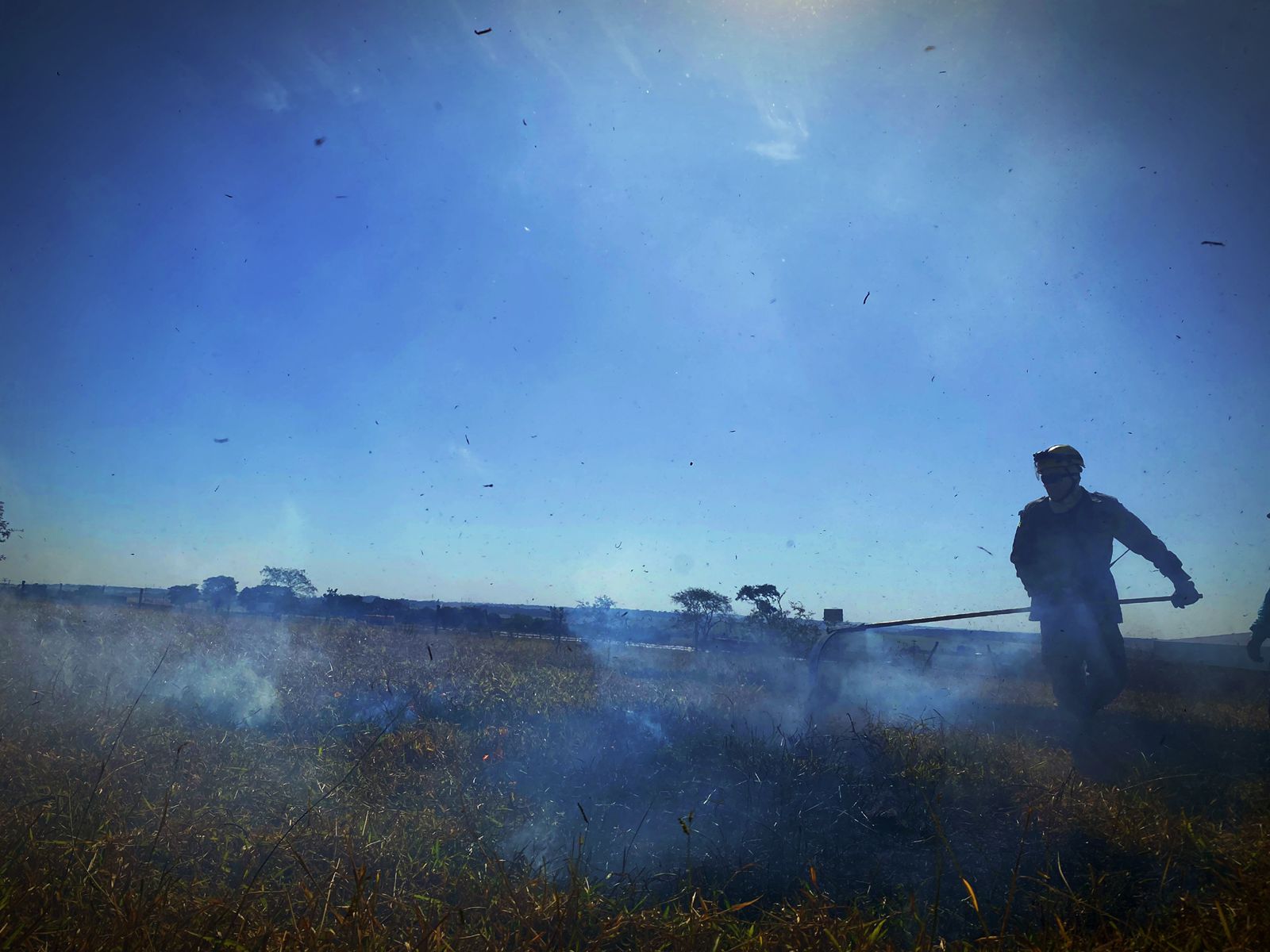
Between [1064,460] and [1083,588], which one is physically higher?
[1064,460]

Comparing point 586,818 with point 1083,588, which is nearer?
point 586,818

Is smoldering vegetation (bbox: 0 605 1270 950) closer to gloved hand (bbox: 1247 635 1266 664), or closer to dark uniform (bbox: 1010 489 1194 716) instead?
dark uniform (bbox: 1010 489 1194 716)

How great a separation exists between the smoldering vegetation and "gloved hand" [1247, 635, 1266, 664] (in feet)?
2.01

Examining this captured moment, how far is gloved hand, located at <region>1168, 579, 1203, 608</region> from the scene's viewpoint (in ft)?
17.0

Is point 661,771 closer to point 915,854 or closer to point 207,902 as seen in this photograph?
point 915,854

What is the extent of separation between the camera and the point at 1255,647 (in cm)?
543

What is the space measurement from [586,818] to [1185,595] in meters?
5.25

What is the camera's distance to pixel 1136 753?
4648 mm

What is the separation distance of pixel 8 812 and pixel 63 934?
144 cm

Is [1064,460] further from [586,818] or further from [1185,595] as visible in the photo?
[586,818]

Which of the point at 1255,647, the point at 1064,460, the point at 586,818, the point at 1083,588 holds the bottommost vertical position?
the point at 586,818

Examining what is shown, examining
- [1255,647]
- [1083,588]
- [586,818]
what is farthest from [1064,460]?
[586,818]

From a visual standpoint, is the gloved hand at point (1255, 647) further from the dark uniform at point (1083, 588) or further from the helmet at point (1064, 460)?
the helmet at point (1064, 460)

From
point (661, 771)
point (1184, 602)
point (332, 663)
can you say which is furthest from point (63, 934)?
point (1184, 602)
